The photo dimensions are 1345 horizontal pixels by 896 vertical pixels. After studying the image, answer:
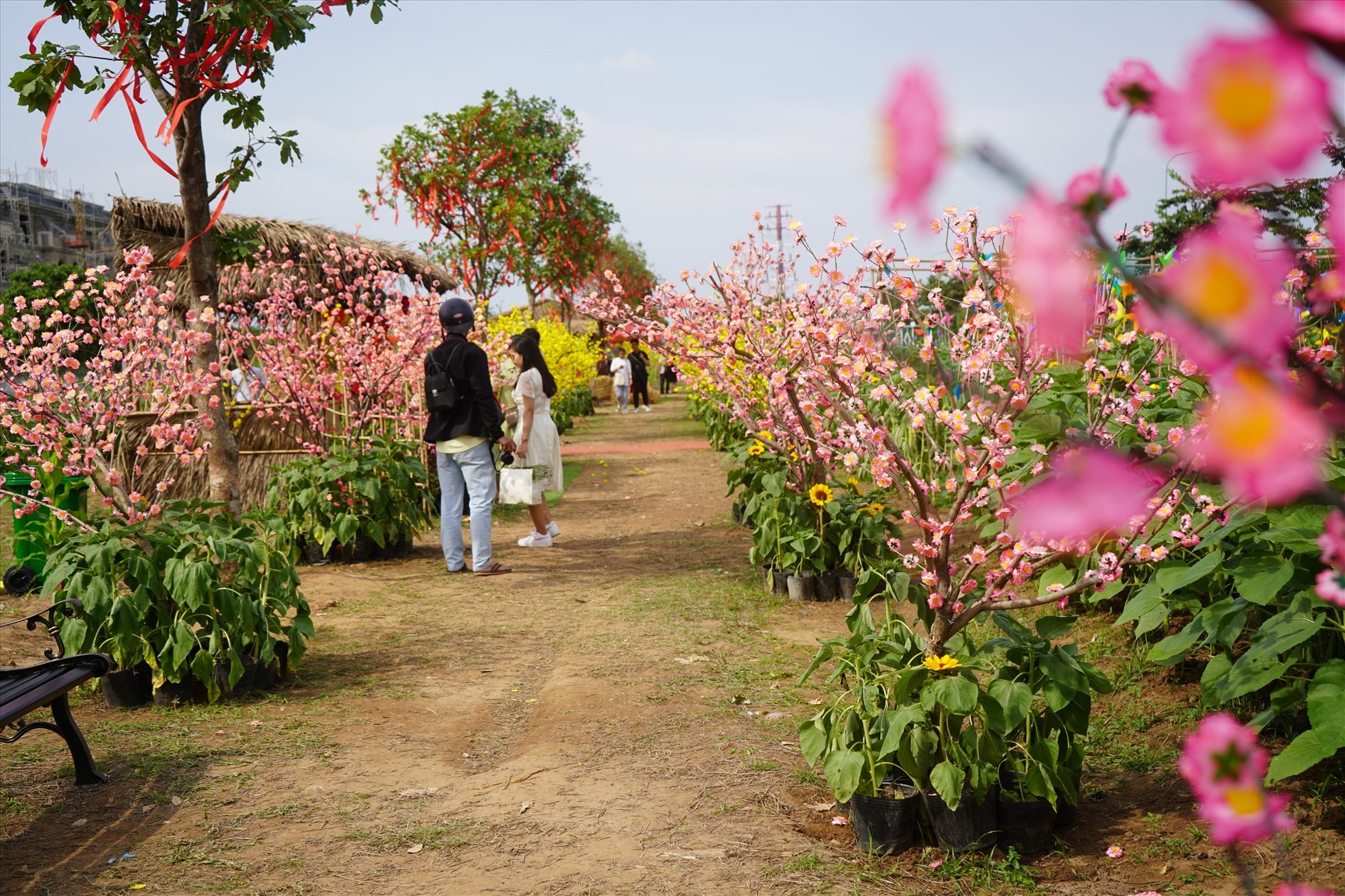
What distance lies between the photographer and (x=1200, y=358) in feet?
2.12

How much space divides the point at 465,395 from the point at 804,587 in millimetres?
2667

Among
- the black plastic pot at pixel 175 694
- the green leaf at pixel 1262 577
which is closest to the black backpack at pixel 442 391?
the black plastic pot at pixel 175 694

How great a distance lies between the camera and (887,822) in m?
3.22

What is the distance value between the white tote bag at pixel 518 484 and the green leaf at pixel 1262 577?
19.8 feet

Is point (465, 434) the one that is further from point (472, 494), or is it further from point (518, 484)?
point (518, 484)

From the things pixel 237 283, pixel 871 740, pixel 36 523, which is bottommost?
pixel 871 740

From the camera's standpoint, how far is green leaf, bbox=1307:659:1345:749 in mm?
2591

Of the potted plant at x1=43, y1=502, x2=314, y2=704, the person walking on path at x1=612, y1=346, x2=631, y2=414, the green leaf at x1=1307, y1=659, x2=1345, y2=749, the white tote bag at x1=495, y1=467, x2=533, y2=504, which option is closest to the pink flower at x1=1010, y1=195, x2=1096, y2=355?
the green leaf at x1=1307, y1=659, x2=1345, y2=749

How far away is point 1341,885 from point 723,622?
149 inches

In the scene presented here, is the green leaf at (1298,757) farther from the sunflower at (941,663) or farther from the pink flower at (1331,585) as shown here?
the pink flower at (1331,585)

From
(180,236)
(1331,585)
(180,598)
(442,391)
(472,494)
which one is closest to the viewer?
(1331,585)

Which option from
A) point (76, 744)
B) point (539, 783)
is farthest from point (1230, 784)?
point (76, 744)

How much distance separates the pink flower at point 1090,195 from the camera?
70 centimetres

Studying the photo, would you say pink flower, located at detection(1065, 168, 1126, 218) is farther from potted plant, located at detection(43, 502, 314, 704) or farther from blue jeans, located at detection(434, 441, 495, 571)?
blue jeans, located at detection(434, 441, 495, 571)
